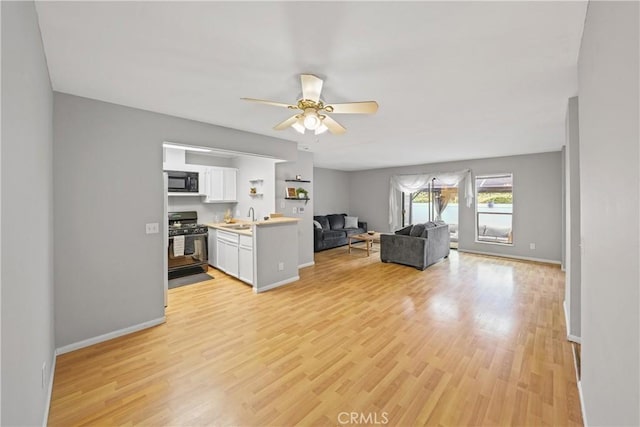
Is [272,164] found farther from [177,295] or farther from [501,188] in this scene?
[501,188]

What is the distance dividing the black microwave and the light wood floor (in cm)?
211

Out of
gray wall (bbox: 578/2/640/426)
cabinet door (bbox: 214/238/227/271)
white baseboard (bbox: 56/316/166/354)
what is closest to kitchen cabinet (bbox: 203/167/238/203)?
cabinet door (bbox: 214/238/227/271)

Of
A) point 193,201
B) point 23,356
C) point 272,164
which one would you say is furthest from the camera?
point 193,201

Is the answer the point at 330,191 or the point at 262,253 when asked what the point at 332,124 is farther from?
the point at 330,191

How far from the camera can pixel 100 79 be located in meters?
2.24

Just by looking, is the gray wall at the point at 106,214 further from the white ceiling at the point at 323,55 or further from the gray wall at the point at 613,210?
the gray wall at the point at 613,210

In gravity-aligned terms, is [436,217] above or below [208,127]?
below

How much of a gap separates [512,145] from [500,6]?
179 inches

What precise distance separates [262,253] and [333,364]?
217 centimetres

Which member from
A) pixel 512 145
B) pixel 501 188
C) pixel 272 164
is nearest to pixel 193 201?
pixel 272 164

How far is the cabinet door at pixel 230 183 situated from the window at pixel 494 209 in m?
6.03

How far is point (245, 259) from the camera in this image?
4.27 meters

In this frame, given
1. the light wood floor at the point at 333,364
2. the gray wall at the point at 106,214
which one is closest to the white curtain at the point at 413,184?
the light wood floor at the point at 333,364

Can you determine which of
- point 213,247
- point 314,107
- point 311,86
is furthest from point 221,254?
point 311,86
